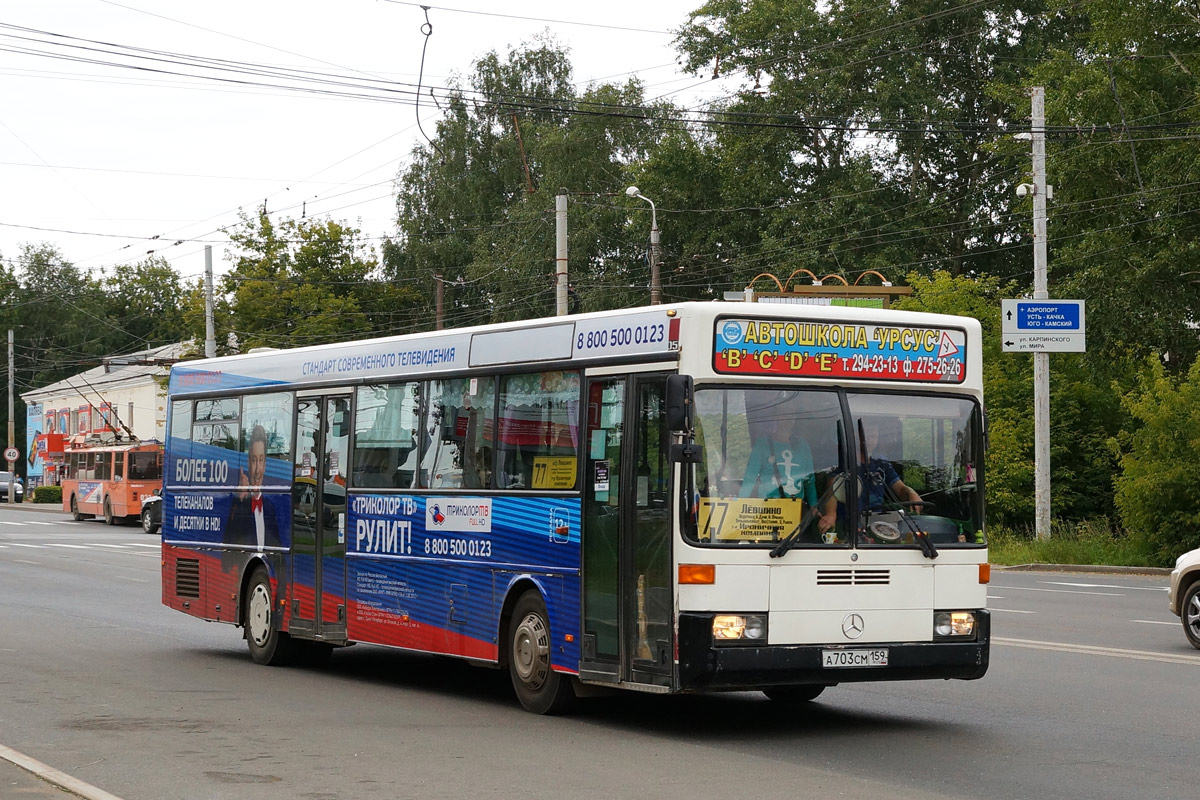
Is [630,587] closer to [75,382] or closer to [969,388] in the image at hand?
[969,388]

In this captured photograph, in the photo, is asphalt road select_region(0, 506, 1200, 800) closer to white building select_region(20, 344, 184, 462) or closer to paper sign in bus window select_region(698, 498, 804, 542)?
paper sign in bus window select_region(698, 498, 804, 542)

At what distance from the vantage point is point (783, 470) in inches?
408

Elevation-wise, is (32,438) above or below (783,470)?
above

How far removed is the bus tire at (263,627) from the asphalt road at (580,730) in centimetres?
30

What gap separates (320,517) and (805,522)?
220 inches

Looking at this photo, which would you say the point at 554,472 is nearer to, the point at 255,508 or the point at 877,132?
the point at 255,508

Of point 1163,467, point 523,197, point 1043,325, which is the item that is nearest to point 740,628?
point 1163,467

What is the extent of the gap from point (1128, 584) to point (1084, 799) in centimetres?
1920

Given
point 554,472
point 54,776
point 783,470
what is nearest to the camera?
point 54,776

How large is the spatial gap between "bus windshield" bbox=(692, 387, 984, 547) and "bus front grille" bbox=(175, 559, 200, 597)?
8304 mm

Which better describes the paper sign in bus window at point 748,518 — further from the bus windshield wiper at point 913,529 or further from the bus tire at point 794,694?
the bus tire at point 794,694

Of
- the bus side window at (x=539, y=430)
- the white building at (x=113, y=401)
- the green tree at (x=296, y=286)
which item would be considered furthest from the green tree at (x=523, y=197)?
the bus side window at (x=539, y=430)

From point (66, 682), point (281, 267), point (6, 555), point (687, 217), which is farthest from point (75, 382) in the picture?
point (66, 682)

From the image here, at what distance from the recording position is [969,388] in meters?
11.2
